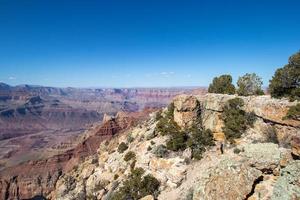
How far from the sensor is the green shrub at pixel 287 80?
3671cm

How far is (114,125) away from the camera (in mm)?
150875

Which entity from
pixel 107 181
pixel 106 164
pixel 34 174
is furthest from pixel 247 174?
pixel 34 174

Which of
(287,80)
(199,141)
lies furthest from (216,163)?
(287,80)

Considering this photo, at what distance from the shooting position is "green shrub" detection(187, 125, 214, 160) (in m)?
32.4

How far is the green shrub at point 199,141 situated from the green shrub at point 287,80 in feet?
38.4

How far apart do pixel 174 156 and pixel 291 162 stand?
19.5m

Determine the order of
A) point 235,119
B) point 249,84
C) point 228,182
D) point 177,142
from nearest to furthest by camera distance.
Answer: point 228,182
point 177,142
point 235,119
point 249,84

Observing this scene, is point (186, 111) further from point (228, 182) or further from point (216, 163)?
point (228, 182)

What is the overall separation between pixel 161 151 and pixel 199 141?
5051mm

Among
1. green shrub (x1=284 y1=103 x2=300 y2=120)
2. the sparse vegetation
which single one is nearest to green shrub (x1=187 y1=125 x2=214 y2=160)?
the sparse vegetation

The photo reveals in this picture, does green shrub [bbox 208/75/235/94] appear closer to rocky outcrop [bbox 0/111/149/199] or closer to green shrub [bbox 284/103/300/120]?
green shrub [bbox 284/103/300/120]

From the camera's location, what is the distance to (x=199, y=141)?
34469mm

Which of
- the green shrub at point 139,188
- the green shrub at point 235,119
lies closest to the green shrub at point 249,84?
the green shrub at point 235,119

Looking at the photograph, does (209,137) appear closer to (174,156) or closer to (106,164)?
(174,156)
